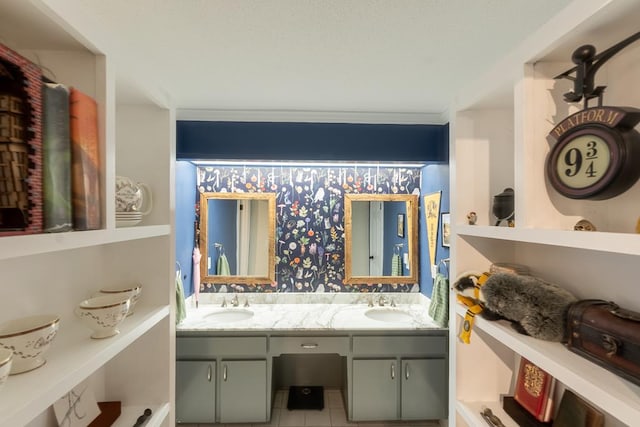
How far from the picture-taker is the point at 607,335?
626 mm

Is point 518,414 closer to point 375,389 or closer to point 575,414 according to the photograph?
point 575,414

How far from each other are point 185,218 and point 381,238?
1815 mm

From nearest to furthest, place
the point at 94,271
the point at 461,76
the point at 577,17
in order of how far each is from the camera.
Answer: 1. the point at 577,17
2. the point at 94,271
3. the point at 461,76

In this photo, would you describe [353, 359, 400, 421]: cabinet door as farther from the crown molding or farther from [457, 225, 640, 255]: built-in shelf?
the crown molding

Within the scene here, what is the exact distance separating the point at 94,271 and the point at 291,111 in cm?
162

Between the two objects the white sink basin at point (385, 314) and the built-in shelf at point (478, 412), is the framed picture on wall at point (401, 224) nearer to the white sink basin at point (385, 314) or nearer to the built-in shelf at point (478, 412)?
the white sink basin at point (385, 314)

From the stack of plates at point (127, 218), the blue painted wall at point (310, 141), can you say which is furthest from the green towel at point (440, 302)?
the stack of plates at point (127, 218)

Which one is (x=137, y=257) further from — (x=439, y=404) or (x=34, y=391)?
(x=439, y=404)

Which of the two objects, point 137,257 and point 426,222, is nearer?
point 137,257

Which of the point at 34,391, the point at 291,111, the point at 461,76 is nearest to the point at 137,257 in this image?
the point at 34,391

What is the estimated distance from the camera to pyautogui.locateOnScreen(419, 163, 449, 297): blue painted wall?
2305 millimetres

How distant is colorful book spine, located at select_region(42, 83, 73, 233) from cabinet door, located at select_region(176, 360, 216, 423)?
186cm

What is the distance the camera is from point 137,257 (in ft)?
3.80

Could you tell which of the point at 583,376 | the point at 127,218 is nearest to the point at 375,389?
the point at 583,376
